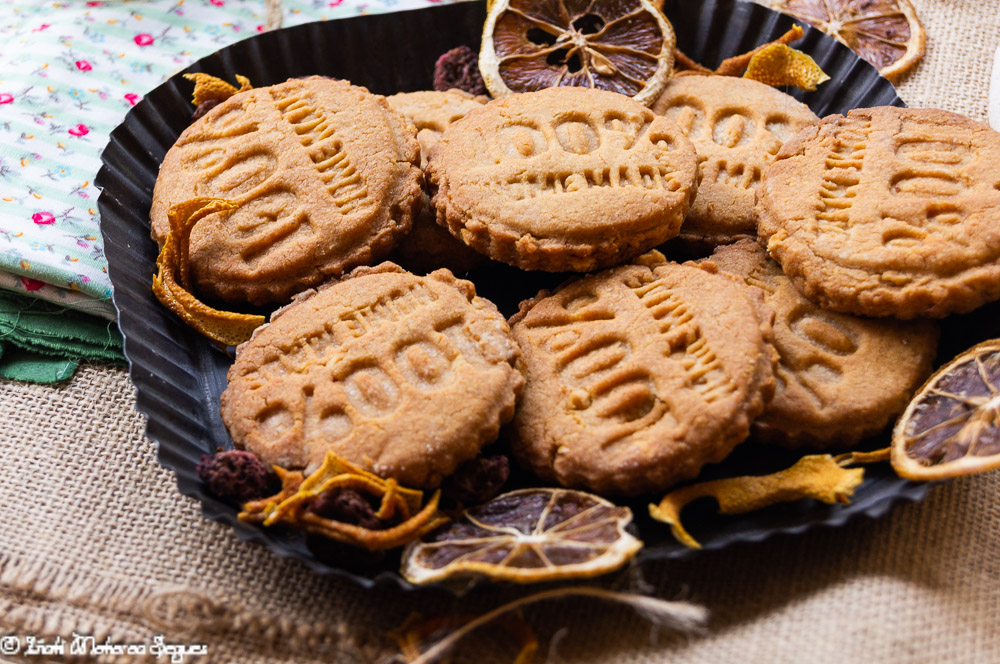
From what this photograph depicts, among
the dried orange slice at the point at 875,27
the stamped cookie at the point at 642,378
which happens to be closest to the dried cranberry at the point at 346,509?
the stamped cookie at the point at 642,378

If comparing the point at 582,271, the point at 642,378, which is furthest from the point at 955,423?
the point at 582,271

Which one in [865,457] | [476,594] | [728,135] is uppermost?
[728,135]

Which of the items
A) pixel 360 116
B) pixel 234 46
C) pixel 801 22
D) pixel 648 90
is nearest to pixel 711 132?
pixel 648 90

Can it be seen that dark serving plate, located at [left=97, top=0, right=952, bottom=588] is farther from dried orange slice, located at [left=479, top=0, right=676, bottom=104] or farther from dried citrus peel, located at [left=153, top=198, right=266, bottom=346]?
dried orange slice, located at [left=479, top=0, right=676, bottom=104]

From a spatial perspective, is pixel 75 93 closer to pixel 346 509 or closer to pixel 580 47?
pixel 580 47

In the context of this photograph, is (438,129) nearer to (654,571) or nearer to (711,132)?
(711,132)

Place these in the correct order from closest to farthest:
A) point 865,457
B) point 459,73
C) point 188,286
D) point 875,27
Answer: point 865,457 → point 188,286 → point 459,73 → point 875,27
